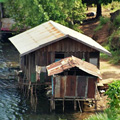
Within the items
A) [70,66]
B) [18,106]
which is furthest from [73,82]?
[18,106]

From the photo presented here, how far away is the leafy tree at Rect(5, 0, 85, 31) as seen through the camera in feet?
133

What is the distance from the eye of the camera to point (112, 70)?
34.3 meters

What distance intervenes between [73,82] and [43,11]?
1773 centimetres

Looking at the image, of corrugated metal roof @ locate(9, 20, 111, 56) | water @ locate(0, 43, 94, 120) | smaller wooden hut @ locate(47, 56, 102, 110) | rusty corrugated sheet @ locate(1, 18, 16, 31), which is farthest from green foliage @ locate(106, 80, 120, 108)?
rusty corrugated sheet @ locate(1, 18, 16, 31)

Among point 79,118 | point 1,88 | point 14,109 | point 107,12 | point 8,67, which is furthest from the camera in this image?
point 107,12

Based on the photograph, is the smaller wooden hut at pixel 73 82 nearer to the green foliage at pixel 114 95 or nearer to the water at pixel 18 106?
the water at pixel 18 106

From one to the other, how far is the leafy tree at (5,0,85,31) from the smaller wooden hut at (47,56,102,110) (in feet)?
52.9

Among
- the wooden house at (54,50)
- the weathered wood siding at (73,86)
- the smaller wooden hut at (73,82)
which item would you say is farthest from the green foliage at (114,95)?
the wooden house at (54,50)

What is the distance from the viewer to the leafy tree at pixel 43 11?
40.6 metres

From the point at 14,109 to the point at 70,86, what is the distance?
510 cm

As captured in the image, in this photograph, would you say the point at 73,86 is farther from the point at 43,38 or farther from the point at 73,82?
the point at 43,38

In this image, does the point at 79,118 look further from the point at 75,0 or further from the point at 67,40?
the point at 75,0

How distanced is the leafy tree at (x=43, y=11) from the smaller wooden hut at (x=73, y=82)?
16139mm

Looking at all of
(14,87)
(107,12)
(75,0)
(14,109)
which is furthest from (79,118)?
(107,12)
